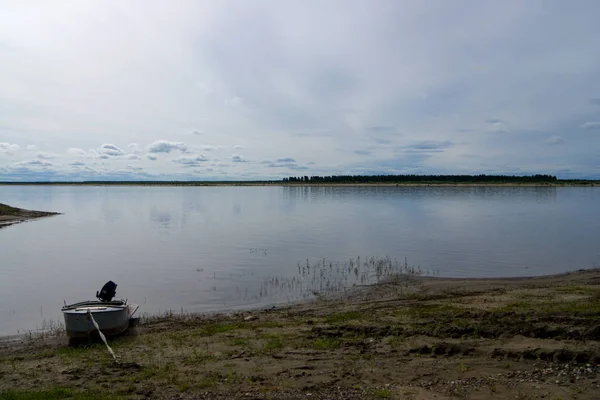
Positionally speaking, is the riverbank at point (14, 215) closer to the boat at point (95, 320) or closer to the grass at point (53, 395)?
the boat at point (95, 320)

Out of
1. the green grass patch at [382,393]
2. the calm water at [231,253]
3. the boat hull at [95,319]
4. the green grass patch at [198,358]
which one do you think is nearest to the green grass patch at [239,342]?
the green grass patch at [198,358]

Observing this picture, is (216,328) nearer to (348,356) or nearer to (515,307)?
(348,356)

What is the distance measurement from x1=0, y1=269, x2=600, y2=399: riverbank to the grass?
0.05 m

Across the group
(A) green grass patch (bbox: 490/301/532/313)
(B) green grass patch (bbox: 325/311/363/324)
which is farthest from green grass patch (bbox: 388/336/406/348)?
(A) green grass patch (bbox: 490/301/532/313)

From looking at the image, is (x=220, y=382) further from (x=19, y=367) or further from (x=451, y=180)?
(x=451, y=180)

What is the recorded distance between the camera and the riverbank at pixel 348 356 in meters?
7.69

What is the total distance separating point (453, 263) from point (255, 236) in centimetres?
1631

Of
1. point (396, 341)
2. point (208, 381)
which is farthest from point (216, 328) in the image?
point (396, 341)

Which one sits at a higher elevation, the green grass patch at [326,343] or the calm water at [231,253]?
the green grass patch at [326,343]

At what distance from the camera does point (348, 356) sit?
31.3 feet

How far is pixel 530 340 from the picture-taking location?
370 inches

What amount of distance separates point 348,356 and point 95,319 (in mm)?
7364

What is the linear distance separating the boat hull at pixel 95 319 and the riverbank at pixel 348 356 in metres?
0.45

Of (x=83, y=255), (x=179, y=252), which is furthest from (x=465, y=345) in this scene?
(x=83, y=255)
